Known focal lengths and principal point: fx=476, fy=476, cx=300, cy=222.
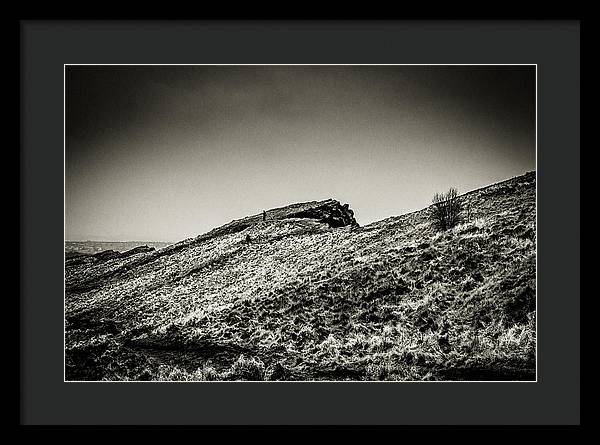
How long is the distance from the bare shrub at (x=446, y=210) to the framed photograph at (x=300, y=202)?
10 cm

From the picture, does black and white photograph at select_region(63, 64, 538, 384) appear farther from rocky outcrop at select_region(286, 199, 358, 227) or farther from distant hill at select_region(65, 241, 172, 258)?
rocky outcrop at select_region(286, 199, 358, 227)

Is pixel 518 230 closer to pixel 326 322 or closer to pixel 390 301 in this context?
pixel 390 301

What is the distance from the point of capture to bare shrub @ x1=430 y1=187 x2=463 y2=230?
24.9 feet

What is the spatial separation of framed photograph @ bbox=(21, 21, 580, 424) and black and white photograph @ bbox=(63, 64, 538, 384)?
3 cm

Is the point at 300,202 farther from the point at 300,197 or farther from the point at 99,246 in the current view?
the point at 99,246

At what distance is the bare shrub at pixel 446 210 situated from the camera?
24.9ft

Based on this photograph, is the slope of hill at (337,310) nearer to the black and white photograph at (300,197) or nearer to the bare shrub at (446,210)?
the black and white photograph at (300,197)

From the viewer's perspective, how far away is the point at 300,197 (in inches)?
302

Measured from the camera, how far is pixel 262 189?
7.54 metres

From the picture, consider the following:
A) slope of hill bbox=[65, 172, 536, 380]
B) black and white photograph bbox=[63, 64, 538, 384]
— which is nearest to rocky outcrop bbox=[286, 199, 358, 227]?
slope of hill bbox=[65, 172, 536, 380]

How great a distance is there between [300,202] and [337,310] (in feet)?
6.12
